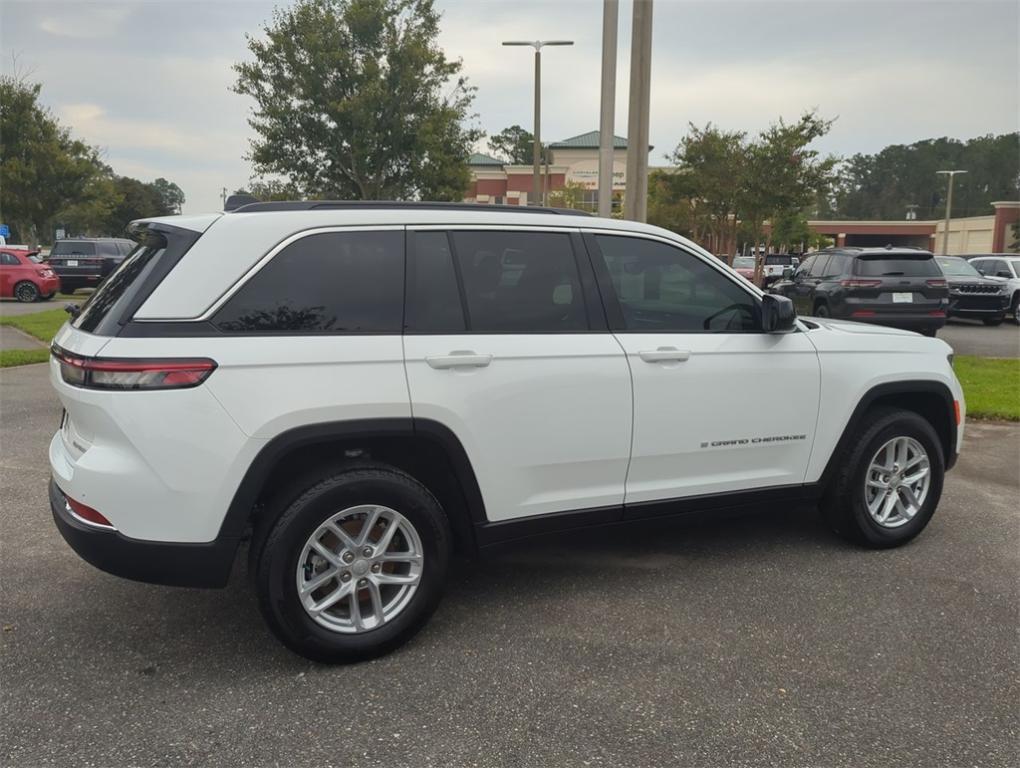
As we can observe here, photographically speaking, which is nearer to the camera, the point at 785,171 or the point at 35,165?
the point at 785,171

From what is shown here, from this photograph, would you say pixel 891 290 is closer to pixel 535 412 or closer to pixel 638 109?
pixel 638 109

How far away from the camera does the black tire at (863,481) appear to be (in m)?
4.32

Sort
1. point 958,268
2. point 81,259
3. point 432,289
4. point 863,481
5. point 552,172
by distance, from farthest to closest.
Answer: point 552,172
point 81,259
point 958,268
point 863,481
point 432,289

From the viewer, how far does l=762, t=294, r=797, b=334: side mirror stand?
3.98 meters

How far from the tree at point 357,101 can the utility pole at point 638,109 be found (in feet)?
41.1

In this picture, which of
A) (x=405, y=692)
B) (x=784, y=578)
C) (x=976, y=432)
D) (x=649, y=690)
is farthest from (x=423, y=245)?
(x=976, y=432)

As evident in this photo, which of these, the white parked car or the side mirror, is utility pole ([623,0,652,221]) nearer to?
the side mirror

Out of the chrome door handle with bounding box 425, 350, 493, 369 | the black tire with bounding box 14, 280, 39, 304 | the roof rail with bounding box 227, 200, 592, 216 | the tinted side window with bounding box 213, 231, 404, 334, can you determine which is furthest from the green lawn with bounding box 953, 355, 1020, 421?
the black tire with bounding box 14, 280, 39, 304

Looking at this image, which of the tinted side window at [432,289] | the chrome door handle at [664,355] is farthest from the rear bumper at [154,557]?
the chrome door handle at [664,355]

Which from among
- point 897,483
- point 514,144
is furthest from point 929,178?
point 897,483

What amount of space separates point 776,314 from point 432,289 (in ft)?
5.74

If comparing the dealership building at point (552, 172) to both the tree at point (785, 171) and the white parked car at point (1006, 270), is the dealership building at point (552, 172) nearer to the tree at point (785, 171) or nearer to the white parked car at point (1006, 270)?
the tree at point (785, 171)

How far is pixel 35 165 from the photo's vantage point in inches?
1249

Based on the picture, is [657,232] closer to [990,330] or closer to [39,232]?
[990,330]
